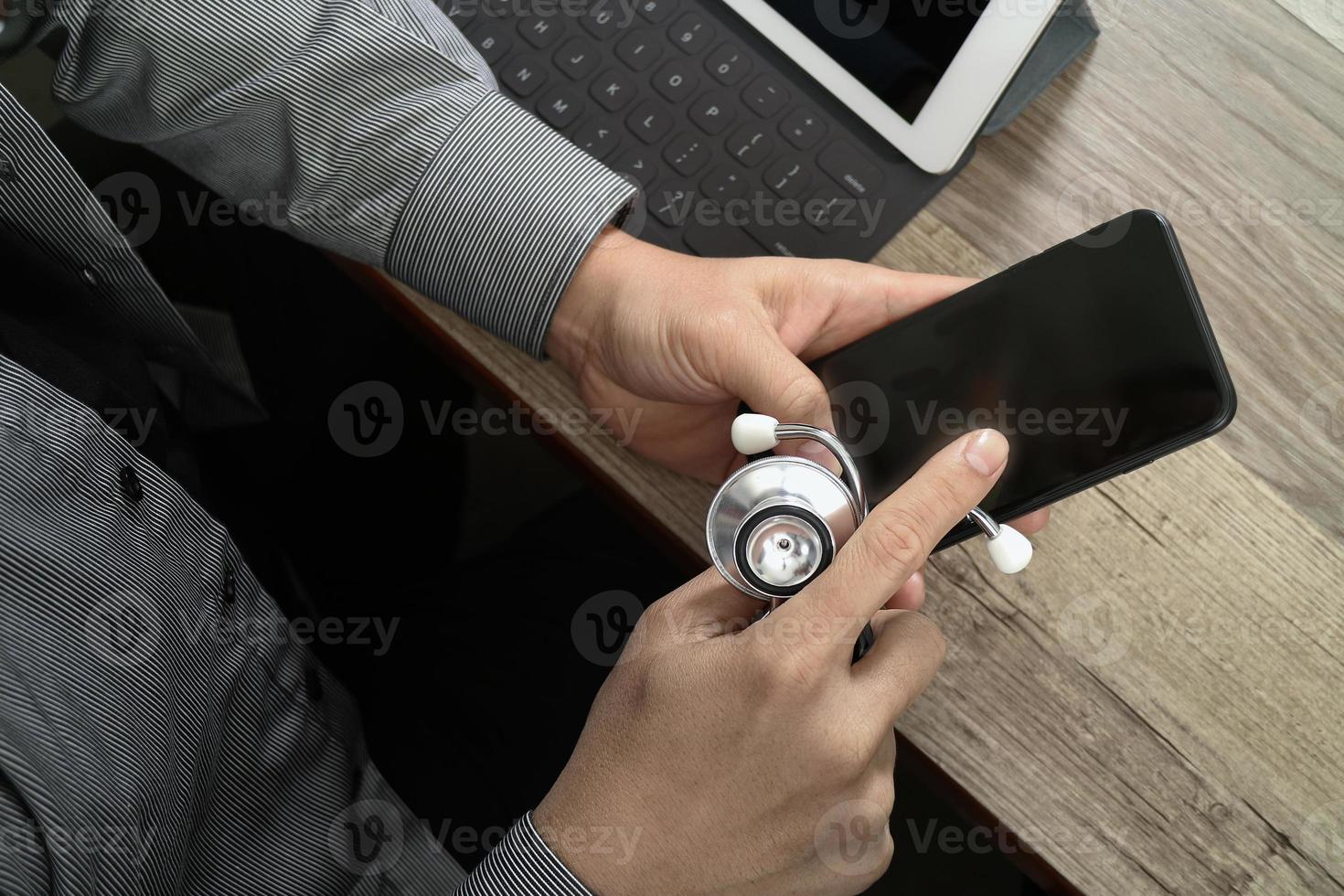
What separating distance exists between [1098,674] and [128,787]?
0.65 m

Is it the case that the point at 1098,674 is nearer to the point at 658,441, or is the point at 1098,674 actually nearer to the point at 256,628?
the point at 658,441

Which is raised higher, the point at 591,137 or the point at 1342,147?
the point at 1342,147

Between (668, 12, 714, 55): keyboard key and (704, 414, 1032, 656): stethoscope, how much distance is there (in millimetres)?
372

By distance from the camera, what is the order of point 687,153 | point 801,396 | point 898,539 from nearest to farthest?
point 898,539 < point 801,396 < point 687,153

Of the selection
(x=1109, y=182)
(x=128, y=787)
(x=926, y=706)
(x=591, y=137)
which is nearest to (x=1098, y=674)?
(x=926, y=706)

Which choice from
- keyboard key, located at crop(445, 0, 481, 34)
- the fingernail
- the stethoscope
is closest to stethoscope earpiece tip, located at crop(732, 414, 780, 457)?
the stethoscope

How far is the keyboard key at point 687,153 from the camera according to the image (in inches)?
28.2

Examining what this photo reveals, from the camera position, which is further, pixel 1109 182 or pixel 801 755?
pixel 1109 182

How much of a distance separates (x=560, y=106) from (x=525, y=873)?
1.84 ft

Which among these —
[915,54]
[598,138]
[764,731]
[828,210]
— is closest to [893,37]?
[915,54]

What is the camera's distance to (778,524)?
1.76 feet

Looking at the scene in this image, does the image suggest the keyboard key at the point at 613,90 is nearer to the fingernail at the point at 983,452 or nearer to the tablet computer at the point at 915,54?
the tablet computer at the point at 915,54

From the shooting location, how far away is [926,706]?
2.13 feet

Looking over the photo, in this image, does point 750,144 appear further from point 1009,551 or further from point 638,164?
point 1009,551
